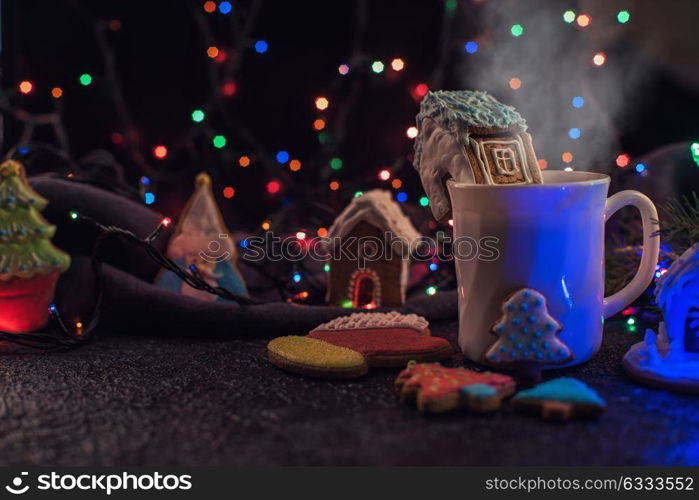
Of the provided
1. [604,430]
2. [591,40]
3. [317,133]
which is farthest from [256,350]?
[591,40]

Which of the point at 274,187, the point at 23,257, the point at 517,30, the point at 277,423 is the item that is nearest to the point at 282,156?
the point at 274,187

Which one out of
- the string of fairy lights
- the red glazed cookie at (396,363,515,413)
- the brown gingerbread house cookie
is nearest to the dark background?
the string of fairy lights

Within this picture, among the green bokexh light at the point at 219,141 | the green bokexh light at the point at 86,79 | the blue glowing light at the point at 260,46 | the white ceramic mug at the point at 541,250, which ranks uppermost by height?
the blue glowing light at the point at 260,46

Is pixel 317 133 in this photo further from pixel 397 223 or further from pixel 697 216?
pixel 697 216

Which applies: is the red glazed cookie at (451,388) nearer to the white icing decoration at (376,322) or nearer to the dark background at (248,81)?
the white icing decoration at (376,322)

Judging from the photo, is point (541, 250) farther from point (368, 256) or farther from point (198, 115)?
point (198, 115)

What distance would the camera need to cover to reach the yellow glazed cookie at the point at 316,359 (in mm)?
833

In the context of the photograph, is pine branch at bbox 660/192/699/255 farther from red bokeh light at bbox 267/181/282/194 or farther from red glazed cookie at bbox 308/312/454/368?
red bokeh light at bbox 267/181/282/194

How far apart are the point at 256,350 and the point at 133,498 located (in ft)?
1.16

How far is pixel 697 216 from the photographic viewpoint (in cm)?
91

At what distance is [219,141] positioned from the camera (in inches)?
61.4

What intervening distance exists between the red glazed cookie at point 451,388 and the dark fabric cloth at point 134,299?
0.27 meters

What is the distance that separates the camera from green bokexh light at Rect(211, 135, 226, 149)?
156 cm

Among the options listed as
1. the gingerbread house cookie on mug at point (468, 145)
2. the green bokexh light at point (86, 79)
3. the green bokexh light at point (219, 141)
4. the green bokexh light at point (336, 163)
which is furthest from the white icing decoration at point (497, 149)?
the green bokexh light at point (86, 79)
